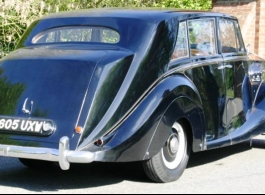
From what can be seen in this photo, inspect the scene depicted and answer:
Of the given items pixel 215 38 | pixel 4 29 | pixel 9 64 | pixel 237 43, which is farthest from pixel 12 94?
pixel 4 29

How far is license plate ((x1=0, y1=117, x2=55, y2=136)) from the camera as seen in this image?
6.61 m

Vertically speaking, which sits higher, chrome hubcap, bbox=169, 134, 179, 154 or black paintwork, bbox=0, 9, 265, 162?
black paintwork, bbox=0, 9, 265, 162

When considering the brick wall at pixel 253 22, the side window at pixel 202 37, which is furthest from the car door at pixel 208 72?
the brick wall at pixel 253 22

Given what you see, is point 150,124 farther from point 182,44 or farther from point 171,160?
point 182,44

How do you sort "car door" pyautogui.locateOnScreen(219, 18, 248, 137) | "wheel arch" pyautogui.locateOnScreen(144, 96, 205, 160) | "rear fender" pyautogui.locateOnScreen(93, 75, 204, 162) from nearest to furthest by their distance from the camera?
"rear fender" pyautogui.locateOnScreen(93, 75, 204, 162) < "wheel arch" pyautogui.locateOnScreen(144, 96, 205, 160) < "car door" pyautogui.locateOnScreen(219, 18, 248, 137)

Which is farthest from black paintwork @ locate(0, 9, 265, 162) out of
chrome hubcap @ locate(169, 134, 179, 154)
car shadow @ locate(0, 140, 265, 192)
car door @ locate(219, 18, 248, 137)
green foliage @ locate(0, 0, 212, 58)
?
green foliage @ locate(0, 0, 212, 58)

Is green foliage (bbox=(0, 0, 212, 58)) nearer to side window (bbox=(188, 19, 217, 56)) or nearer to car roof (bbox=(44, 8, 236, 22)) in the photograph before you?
car roof (bbox=(44, 8, 236, 22))

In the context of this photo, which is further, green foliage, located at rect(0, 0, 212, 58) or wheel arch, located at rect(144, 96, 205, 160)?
green foliage, located at rect(0, 0, 212, 58)

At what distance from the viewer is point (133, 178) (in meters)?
7.39

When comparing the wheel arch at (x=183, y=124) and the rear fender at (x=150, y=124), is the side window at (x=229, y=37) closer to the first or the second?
the wheel arch at (x=183, y=124)

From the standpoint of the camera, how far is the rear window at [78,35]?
24.3 ft

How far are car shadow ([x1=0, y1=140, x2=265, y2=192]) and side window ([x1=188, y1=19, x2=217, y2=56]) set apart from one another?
1331mm

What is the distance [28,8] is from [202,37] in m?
6.20

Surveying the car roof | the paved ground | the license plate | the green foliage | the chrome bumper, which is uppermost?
the car roof
